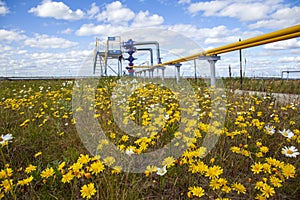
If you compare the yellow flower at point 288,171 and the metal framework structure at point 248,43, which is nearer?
the yellow flower at point 288,171

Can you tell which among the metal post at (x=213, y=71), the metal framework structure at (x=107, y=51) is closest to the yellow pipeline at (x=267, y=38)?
the metal post at (x=213, y=71)

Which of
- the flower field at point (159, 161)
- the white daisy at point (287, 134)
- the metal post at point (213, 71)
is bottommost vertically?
the flower field at point (159, 161)

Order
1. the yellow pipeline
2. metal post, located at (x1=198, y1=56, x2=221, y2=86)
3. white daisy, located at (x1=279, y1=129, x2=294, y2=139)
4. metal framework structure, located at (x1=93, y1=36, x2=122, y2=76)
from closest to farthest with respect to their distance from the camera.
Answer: white daisy, located at (x1=279, y1=129, x2=294, y2=139), the yellow pipeline, metal post, located at (x1=198, y1=56, x2=221, y2=86), metal framework structure, located at (x1=93, y1=36, x2=122, y2=76)

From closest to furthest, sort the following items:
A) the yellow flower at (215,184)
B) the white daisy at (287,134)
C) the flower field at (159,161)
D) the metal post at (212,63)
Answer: the yellow flower at (215,184)
the flower field at (159,161)
the white daisy at (287,134)
the metal post at (212,63)

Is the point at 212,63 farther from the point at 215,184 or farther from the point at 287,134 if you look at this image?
the point at 215,184

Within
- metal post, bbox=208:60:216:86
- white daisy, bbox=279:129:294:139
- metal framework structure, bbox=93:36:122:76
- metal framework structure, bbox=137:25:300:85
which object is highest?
metal framework structure, bbox=93:36:122:76

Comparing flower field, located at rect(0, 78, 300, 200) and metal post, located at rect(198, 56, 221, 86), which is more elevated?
metal post, located at rect(198, 56, 221, 86)

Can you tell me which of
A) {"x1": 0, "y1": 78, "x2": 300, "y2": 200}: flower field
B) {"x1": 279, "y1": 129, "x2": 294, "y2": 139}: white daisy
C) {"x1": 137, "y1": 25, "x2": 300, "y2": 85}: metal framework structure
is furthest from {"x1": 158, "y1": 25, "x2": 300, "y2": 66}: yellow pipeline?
{"x1": 279, "y1": 129, "x2": 294, "y2": 139}: white daisy

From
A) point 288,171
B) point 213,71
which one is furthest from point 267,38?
point 288,171

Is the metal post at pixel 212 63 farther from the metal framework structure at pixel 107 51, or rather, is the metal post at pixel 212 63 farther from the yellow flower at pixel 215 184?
the metal framework structure at pixel 107 51

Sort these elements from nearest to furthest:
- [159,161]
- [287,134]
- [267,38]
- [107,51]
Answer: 1. [159,161]
2. [287,134]
3. [267,38]
4. [107,51]

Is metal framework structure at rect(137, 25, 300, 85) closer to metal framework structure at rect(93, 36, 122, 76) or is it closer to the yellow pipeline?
the yellow pipeline

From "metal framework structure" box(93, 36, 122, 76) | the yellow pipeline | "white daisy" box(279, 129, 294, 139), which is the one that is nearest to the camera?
"white daisy" box(279, 129, 294, 139)

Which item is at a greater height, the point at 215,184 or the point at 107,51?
the point at 107,51
